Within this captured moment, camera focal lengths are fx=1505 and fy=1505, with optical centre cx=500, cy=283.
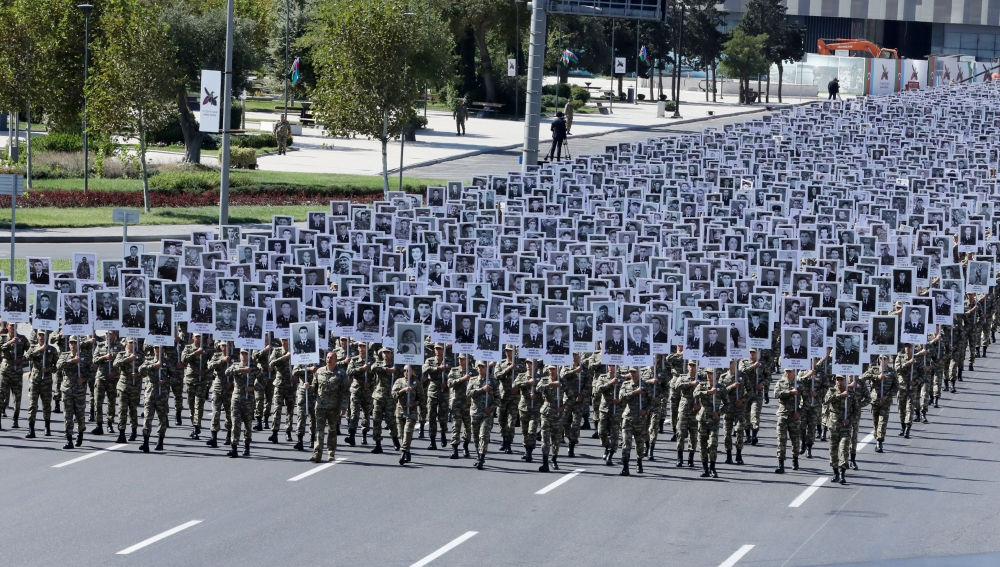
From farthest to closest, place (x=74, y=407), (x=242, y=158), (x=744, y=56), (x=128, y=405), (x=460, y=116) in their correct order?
(x=744, y=56) → (x=460, y=116) → (x=242, y=158) → (x=128, y=405) → (x=74, y=407)

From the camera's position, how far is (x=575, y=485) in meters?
19.5

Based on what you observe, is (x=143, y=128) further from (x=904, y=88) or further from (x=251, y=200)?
(x=904, y=88)

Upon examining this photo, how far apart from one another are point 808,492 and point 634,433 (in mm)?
2453

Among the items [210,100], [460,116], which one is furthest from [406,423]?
[460,116]

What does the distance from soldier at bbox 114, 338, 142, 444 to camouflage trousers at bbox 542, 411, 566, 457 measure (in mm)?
5791

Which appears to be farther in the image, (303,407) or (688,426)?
(303,407)

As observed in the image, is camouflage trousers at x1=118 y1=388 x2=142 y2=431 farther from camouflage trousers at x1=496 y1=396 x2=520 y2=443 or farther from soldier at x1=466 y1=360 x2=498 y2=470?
camouflage trousers at x1=496 y1=396 x2=520 y2=443

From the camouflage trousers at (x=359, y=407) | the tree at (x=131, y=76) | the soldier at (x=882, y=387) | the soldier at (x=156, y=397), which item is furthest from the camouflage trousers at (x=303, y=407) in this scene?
the tree at (x=131, y=76)

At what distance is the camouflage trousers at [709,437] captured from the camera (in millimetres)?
20172

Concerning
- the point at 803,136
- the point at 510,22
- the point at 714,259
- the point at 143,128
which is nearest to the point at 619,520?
the point at 714,259

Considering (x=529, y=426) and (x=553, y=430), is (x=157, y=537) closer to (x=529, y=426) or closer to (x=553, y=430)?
(x=553, y=430)

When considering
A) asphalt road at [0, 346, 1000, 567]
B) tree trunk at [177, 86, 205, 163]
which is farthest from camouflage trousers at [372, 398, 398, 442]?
tree trunk at [177, 86, 205, 163]

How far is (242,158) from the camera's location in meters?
57.2

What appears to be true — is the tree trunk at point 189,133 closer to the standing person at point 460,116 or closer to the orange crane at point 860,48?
the standing person at point 460,116
